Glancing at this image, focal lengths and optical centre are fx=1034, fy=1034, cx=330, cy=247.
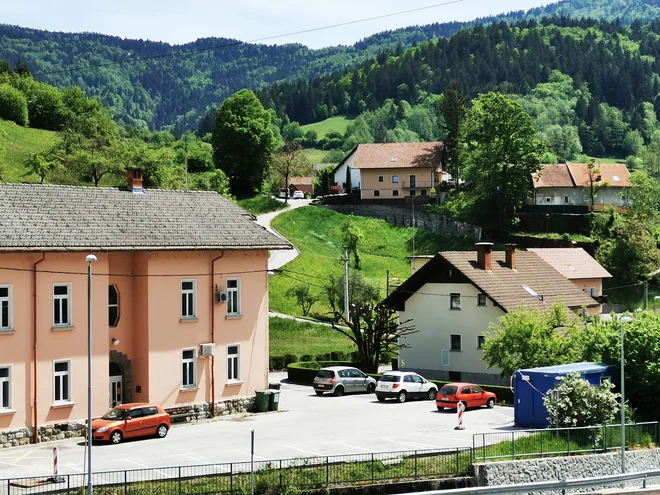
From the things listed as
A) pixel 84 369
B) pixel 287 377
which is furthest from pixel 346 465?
pixel 287 377

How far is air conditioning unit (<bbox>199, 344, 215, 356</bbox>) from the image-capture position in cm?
4053

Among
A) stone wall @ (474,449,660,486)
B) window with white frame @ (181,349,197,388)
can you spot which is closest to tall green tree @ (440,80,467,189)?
window with white frame @ (181,349,197,388)

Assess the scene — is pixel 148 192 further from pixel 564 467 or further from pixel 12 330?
pixel 564 467

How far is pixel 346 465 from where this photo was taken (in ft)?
95.6

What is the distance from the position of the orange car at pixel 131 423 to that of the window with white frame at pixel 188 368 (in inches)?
170

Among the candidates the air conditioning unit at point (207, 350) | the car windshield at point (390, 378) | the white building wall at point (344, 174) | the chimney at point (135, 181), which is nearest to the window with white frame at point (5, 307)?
the air conditioning unit at point (207, 350)

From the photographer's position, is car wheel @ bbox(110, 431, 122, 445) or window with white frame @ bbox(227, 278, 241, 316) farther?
window with white frame @ bbox(227, 278, 241, 316)

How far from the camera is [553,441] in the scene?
3378 centimetres

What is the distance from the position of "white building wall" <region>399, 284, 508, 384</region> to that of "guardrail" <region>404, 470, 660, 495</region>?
2032cm

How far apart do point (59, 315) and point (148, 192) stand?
8.35m

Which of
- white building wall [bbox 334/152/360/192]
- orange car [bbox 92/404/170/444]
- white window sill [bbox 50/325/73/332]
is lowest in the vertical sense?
orange car [bbox 92/404/170/444]

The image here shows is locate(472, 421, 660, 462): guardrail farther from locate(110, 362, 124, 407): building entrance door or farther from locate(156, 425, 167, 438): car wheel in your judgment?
locate(110, 362, 124, 407): building entrance door

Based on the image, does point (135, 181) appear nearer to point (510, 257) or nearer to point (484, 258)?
point (484, 258)

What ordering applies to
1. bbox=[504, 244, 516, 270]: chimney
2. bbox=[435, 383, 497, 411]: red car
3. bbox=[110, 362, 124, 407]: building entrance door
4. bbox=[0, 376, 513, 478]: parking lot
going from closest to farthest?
bbox=[0, 376, 513, 478]: parking lot
bbox=[110, 362, 124, 407]: building entrance door
bbox=[435, 383, 497, 411]: red car
bbox=[504, 244, 516, 270]: chimney
